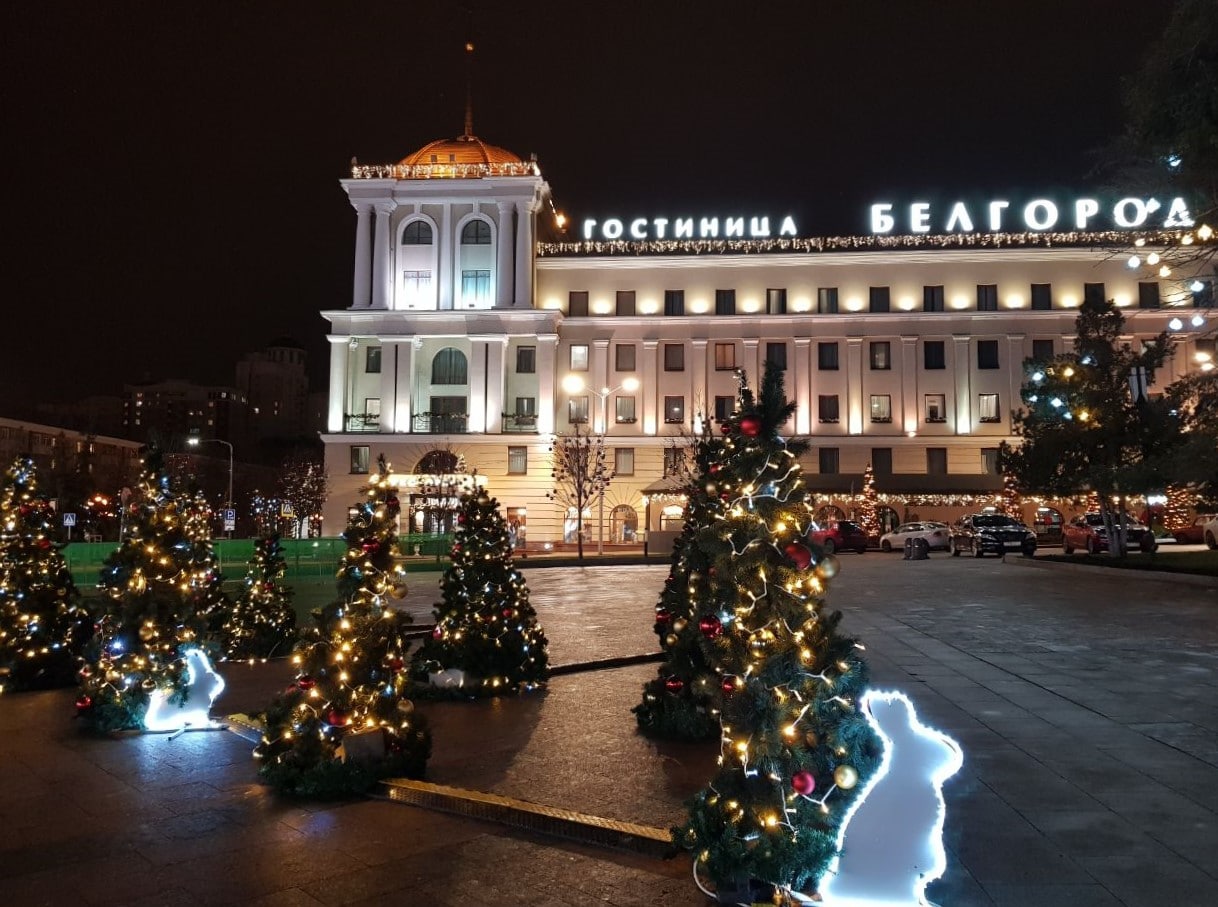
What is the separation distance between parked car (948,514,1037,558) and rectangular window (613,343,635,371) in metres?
24.2

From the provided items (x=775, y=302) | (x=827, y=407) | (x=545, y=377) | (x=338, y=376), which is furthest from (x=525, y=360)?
(x=827, y=407)

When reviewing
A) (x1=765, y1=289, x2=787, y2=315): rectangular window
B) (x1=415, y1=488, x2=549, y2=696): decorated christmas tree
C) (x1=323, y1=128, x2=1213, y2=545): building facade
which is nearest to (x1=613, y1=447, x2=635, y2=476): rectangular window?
(x1=323, y1=128, x2=1213, y2=545): building facade

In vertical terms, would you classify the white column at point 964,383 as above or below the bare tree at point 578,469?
above

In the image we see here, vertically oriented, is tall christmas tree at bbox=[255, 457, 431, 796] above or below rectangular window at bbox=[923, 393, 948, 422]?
below

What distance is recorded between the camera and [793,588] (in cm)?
493

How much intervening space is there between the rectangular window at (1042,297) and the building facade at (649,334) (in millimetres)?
108

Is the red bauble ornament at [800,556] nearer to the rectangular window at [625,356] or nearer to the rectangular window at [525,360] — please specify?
the rectangular window at [525,360]

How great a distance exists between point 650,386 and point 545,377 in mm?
6541

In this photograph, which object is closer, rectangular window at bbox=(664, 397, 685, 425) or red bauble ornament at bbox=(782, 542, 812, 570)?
red bauble ornament at bbox=(782, 542, 812, 570)

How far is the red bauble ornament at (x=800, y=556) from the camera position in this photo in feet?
16.1

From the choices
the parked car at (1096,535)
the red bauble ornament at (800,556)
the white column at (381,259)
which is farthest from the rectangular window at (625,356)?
the red bauble ornament at (800,556)

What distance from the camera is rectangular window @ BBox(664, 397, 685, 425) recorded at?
56.8 m

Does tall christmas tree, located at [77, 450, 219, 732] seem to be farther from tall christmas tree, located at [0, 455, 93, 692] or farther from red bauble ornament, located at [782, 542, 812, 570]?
red bauble ornament, located at [782, 542, 812, 570]

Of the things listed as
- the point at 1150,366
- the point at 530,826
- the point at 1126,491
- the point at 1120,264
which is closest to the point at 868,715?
the point at 530,826
